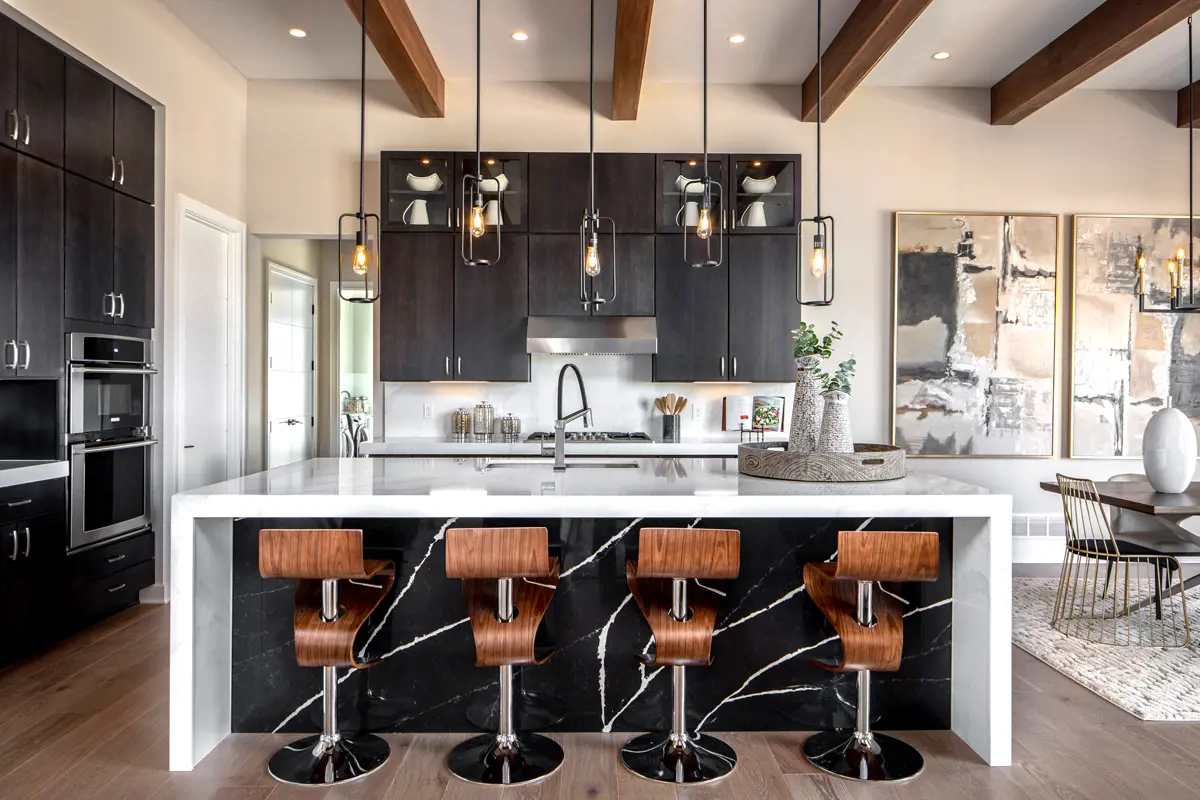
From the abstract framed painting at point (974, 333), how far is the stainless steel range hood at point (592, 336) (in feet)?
5.87

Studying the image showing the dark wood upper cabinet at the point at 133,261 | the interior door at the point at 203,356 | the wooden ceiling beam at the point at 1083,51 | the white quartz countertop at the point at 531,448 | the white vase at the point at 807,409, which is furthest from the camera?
the white quartz countertop at the point at 531,448

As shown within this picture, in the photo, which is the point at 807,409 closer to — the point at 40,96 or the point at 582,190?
the point at 582,190

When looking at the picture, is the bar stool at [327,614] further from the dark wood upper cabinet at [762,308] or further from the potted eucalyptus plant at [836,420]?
the dark wood upper cabinet at [762,308]

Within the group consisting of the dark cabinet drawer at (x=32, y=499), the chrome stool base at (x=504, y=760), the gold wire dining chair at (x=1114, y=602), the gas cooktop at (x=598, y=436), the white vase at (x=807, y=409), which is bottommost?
the chrome stool base at (x=504, y=760)

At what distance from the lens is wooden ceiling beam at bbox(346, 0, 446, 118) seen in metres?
3.82

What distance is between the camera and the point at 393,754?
2.59 m

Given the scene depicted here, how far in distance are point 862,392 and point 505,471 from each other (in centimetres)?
316

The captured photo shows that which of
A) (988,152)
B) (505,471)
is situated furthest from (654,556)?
(988,152)

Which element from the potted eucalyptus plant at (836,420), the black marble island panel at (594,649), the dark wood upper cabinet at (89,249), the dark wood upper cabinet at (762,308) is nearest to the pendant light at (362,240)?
the black marble island panel at (594,649)

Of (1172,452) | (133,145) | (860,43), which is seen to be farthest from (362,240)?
(1172,452)

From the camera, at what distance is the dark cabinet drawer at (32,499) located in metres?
3.24

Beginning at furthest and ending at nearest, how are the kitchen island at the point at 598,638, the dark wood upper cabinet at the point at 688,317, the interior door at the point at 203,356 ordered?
the dark wood upper cabinet at the point at 688,317 < the interior door at the point at 203,356 < the kitchen island at the point at 598,638

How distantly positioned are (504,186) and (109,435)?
2.70m

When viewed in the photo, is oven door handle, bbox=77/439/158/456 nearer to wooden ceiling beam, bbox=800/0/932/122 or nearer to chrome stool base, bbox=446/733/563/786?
chrome stool base, bbox=446/733/563/786
